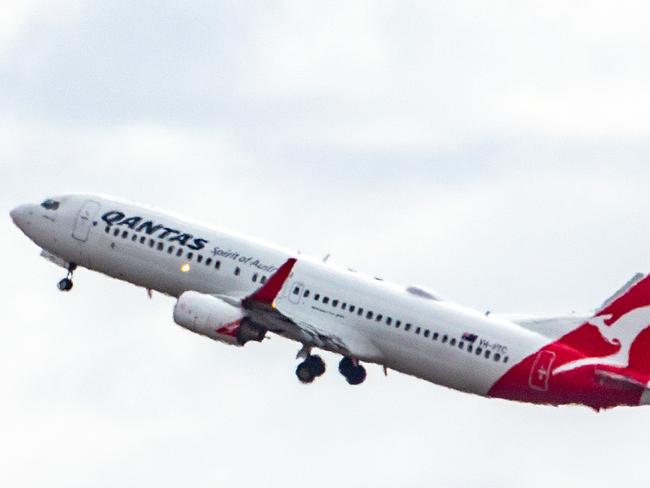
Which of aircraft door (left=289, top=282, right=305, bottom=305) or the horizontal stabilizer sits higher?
the horizontal stabilizer

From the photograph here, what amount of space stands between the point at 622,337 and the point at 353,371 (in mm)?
15286

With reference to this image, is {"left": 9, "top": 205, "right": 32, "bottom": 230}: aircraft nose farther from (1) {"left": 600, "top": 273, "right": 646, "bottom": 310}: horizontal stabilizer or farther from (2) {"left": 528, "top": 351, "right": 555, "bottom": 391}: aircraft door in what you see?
(1) {"left": 600, "top": 273, "right": 646, "bottom": 310}: horizontal stabilizer

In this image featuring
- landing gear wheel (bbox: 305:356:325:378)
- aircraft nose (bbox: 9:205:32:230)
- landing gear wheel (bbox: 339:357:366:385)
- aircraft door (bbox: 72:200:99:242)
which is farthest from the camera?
aircraft nose (bbox: 9:205:32:230)

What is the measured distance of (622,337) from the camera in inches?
4166

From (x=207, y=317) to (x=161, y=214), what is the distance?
27.1 ft

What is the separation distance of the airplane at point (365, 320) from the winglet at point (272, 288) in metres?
0.05

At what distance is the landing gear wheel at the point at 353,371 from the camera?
4525 inches

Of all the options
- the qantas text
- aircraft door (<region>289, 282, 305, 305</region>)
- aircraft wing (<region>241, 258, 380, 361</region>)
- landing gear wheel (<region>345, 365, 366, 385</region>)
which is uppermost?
the qantas text

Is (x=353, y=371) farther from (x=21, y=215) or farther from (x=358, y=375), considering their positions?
(x=21, y=215)

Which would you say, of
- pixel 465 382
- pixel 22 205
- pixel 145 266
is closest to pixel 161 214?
pixel 145 266

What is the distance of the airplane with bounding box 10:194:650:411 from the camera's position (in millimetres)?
105812

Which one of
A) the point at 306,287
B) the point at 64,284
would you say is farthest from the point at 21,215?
the point at 306,287

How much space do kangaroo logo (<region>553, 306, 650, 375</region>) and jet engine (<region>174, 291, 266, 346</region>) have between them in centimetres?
1447

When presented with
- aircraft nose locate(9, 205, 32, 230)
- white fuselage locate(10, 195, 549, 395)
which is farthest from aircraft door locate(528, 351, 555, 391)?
aircraft nose locate(9, 205, 32, 230)
